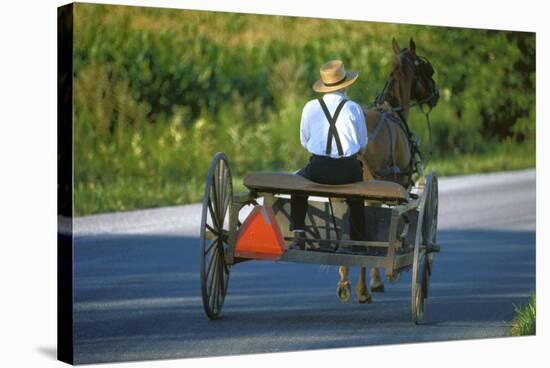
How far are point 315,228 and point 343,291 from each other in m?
0.99

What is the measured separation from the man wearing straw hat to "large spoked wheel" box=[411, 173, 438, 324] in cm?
58

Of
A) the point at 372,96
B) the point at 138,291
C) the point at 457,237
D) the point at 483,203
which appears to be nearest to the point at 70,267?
the point at 138,291

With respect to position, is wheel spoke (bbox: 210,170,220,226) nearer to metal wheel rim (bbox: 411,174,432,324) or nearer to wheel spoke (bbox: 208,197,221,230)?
wheel spoke (bbox: 208,197,221,230)

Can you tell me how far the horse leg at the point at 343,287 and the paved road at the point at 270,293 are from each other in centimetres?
8

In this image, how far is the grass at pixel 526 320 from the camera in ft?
48.5

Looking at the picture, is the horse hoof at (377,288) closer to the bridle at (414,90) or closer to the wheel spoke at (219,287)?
the bridle at (414,90)

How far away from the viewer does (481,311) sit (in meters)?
14.7

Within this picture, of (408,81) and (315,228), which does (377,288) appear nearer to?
(315,228)

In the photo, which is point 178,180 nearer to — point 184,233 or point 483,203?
point 184,233

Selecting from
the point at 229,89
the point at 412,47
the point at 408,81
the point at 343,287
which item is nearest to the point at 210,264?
the point at 343,287

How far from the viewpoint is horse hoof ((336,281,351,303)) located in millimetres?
14047

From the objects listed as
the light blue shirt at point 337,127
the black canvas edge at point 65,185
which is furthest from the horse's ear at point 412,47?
the black canvas edge at point 65,185

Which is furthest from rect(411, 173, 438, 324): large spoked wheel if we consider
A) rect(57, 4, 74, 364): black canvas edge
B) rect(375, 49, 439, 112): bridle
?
rect(57, 4, 74, 364): black canvas edge

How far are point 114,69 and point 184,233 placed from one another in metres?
3.19
